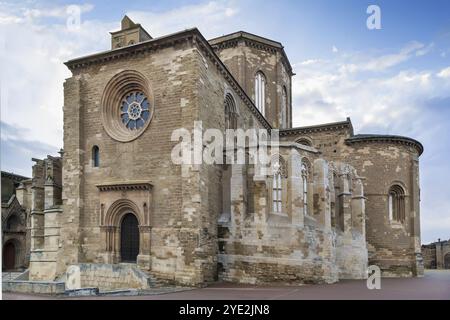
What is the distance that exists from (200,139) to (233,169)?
8.17ft

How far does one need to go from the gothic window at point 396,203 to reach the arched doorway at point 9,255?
32.0m

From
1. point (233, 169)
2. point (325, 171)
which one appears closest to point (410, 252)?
point (325, 171)

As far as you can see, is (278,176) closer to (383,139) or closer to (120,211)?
(120,211)

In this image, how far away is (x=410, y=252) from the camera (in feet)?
90.2

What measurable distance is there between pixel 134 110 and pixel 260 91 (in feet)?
50.3

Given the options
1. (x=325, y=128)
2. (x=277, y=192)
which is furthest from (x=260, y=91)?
(x=277, y=192)

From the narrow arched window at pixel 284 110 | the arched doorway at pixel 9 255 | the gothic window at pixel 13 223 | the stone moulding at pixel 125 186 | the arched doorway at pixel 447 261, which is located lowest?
the arched doorway at pixel 447 261

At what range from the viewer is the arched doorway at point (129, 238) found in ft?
63.9

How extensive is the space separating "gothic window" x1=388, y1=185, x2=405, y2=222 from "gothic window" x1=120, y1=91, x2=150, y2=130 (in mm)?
18290

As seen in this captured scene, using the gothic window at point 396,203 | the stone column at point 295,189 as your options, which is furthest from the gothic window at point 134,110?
the gothic window at point 396,203

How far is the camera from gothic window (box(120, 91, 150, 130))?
2034cm

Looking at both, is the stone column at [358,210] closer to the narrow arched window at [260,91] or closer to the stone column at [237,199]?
the stone column at [237,199]

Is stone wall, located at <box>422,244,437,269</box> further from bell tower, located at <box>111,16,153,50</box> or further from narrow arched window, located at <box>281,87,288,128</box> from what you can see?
bell tower, located at <box>111,16,153,50</box>
